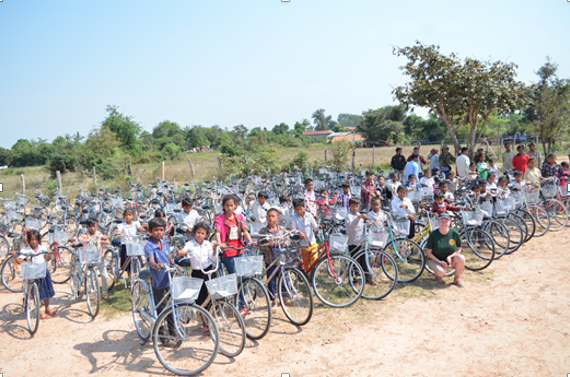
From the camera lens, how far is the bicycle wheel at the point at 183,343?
3.77 m

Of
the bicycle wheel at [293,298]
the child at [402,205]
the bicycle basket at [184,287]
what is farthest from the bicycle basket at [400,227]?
the bicycle basket at [184,287]

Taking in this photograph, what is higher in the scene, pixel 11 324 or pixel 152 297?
pixel 152 297

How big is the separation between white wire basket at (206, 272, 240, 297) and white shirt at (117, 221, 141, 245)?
2.33 m

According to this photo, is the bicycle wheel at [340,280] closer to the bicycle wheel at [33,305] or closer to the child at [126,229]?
the child at [126,229]

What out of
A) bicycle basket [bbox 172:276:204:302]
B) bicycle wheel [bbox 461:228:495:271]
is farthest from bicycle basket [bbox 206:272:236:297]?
bicycle wheel [bbox 461:228:495:271]

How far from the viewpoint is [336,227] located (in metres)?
6.96

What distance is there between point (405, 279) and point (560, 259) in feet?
9.70

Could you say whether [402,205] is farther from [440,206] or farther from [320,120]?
[320,120]

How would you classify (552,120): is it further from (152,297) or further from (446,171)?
(152,297)

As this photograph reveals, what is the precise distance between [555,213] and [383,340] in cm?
625

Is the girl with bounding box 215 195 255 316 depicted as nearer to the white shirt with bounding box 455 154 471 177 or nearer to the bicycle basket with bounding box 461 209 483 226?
the bicycle basket with bounding box 461 209 483 226

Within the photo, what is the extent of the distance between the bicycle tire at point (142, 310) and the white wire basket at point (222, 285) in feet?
3.11

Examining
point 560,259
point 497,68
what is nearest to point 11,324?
point 560,259

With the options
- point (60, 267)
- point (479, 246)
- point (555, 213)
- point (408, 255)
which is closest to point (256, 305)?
point (408, 255)
